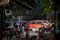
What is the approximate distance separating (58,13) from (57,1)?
0.52 m

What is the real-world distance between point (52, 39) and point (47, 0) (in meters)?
2.63

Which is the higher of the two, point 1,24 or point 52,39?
point 1,24

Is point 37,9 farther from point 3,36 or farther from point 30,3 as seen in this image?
point 3,36

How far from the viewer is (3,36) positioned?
24.6 ft

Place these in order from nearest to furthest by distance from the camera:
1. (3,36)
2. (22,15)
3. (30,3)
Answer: (3,36) → (30,3) → (22,15)

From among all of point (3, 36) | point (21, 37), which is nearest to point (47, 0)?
point (21, 37)

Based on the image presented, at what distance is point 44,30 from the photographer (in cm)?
1001

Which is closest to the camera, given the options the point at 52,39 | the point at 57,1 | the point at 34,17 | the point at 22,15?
the point at 52,39

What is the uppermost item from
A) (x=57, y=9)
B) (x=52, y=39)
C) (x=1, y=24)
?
(x=57, y=9)

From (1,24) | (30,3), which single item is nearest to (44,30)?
(1,24)

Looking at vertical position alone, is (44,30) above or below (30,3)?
below

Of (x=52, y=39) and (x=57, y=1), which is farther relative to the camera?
(x=57, y=1)

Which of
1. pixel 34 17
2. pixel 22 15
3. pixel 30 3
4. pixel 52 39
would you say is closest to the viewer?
pixel 52 39

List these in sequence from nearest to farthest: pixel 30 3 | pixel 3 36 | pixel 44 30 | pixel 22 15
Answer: pixel 3 36 → pixel 44 30 → pixel 30 3 → pixel 22 15
